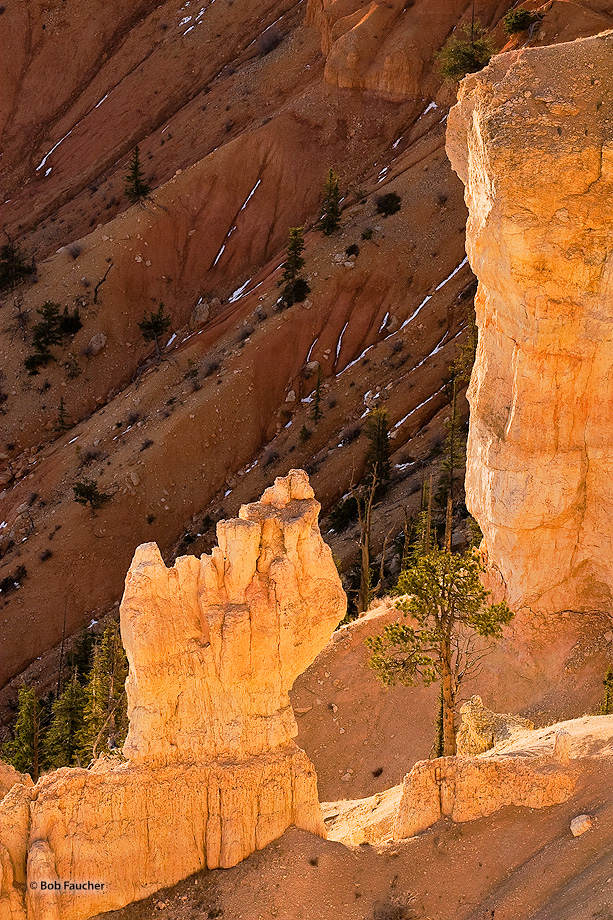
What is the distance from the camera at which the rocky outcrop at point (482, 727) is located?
22047 mm

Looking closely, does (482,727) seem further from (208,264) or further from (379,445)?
(208,264)

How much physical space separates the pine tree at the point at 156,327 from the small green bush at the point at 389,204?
1430cm

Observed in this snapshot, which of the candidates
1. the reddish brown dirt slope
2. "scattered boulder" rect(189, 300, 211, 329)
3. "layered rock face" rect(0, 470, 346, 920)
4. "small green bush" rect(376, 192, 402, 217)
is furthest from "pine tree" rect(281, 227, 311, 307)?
the reddish brown dirt slope

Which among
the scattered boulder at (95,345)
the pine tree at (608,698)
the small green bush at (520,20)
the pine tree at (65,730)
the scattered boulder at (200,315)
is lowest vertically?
the scattered boulder at (200,315)

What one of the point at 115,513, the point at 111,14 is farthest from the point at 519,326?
the point at 111,14

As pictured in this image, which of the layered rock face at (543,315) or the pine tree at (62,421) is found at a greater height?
the layered rock face at (543,315)

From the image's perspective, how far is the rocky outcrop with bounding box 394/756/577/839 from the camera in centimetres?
1708

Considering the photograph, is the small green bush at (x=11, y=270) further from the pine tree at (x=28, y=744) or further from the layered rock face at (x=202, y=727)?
the layered rock face at (x=202, y=727)

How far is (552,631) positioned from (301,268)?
37300mm

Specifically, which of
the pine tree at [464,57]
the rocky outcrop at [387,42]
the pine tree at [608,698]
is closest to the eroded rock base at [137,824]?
the pine tree at [608,698]

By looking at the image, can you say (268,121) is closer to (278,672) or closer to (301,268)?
(301,268)

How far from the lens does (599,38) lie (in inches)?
818

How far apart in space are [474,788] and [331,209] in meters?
46.1

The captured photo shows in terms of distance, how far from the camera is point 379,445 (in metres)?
46.5
